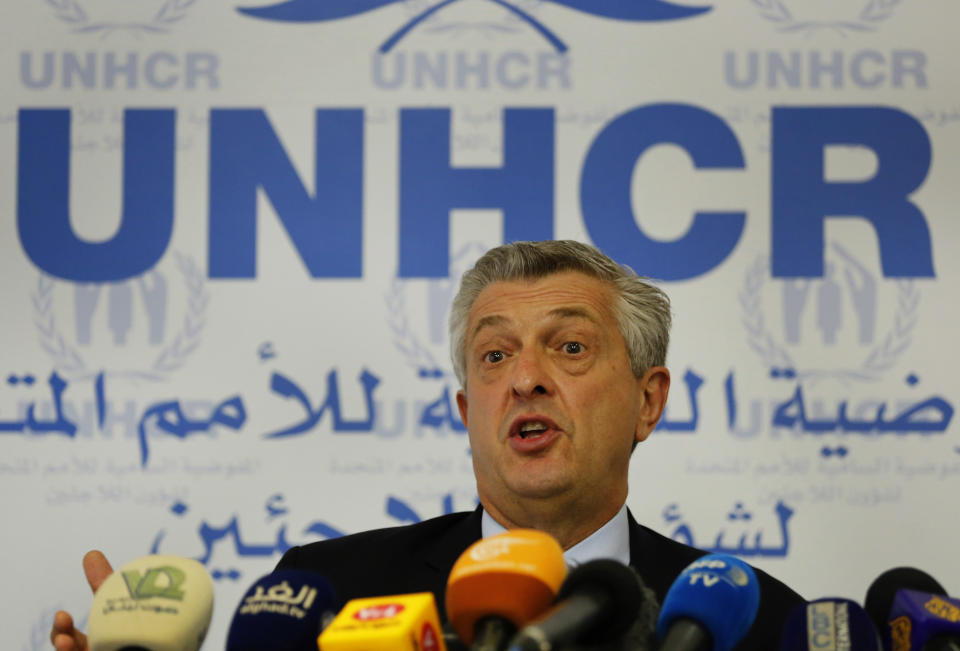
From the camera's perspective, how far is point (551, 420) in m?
1.83

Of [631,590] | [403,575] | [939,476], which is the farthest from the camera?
[939,476]

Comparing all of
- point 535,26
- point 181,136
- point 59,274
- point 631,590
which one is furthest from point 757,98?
point 631,590

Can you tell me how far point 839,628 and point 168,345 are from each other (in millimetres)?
2325

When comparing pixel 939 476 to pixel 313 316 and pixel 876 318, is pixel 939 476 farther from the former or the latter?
pixel 313 316

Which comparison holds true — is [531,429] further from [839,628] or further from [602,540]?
[839,628]

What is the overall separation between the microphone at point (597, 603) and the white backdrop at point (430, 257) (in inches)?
77.1

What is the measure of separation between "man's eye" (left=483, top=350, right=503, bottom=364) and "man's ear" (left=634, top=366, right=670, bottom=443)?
0.94ft

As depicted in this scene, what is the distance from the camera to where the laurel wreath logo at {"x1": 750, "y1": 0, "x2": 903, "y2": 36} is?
291 centimetres

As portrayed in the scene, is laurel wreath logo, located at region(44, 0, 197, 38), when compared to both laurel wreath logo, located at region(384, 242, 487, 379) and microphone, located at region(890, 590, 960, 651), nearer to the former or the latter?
laurel wreath logo, located at region(384, 242, 487, 379)

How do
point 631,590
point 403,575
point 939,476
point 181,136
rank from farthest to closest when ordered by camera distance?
point 181,136 < point 939,476 < point 403,575 < point 631,590

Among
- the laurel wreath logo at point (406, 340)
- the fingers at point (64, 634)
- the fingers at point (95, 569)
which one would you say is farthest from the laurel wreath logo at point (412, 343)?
the fingers at point (64, 634)

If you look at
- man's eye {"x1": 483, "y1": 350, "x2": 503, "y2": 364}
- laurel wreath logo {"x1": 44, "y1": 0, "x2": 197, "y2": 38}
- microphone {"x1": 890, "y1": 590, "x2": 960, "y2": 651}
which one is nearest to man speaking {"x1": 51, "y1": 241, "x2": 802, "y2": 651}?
man's eye {"x1": 483, "y1": 350, "x2": 503, "y2": 364}

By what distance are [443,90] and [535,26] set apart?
0.31 m

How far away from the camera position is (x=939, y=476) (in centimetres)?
279
